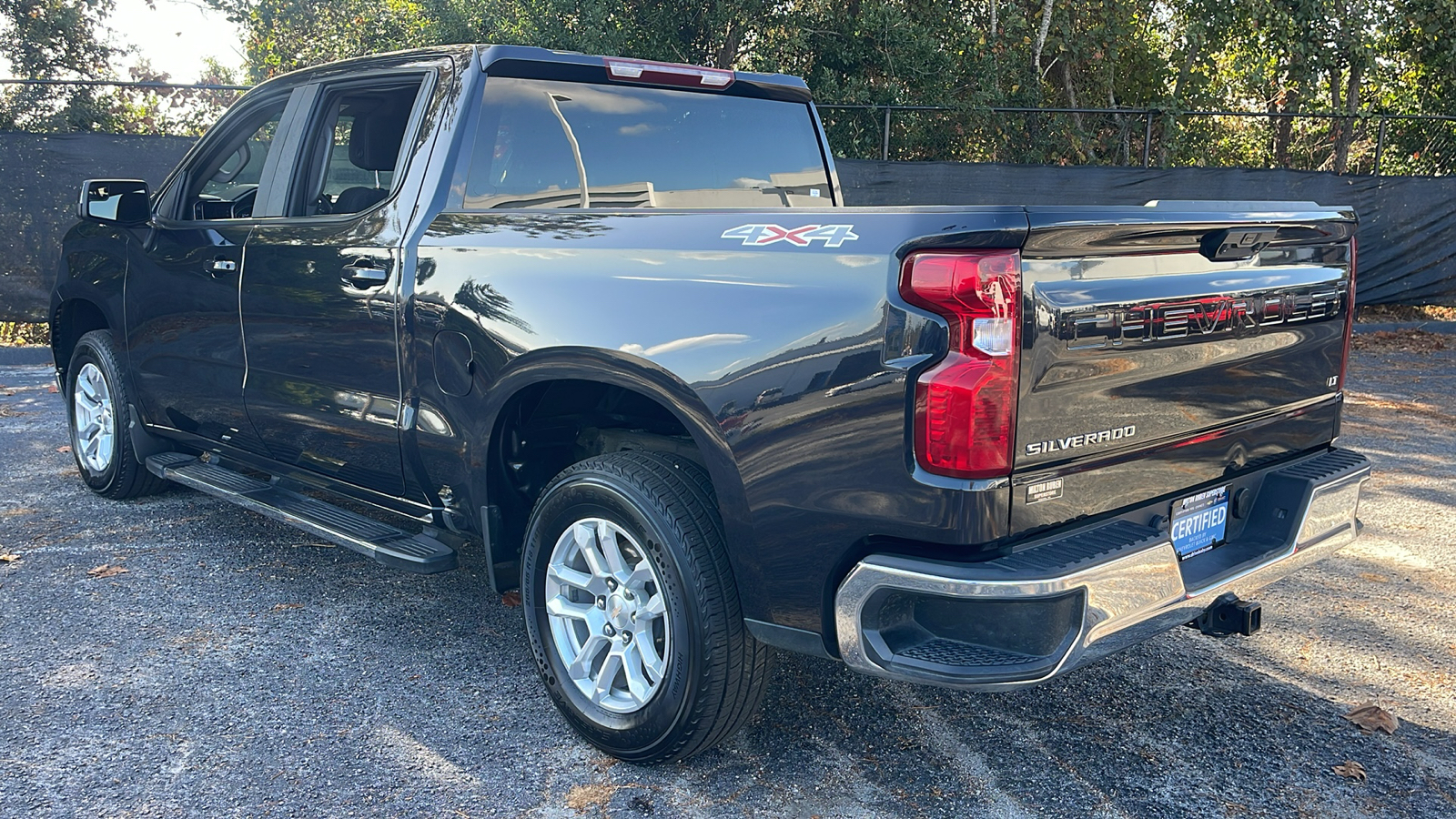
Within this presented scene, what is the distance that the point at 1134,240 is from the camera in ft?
8.63

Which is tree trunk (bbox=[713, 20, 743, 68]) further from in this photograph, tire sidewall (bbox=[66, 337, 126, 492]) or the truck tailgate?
the truck tailgate

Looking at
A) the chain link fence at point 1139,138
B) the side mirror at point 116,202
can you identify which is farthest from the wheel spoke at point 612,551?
the chain link fence at point 1139,138

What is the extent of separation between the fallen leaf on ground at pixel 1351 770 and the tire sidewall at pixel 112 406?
5.09 meters

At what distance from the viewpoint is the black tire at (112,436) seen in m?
5.27

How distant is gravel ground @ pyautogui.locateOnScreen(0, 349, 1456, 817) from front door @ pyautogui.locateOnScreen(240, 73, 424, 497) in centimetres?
68

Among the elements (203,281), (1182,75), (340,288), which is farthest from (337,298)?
(1182,75)

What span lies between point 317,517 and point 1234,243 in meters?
3.14

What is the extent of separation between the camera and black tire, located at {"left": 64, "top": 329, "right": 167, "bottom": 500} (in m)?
5.27

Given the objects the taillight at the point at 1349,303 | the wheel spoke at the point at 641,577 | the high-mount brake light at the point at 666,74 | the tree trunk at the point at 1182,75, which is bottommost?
the wheel spoke at the point at 641,577

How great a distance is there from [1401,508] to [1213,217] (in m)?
3.85

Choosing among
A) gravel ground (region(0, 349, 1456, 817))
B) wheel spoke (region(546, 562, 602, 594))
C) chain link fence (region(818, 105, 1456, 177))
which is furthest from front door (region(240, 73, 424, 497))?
chain link fence (region(818, 105, 1456, 177))

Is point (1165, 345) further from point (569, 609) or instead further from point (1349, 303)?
point (569, 609)

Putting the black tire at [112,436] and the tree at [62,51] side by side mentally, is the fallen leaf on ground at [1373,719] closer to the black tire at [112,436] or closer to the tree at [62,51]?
the black tire at [112,436]

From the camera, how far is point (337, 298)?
383 cm
